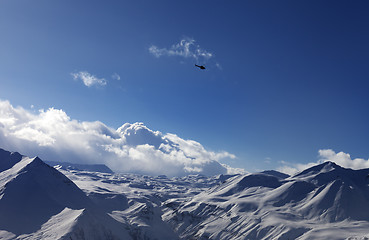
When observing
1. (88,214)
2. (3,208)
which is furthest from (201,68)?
(3,208)

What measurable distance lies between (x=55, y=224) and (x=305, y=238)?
603 feet

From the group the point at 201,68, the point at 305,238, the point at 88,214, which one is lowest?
the point at 88,214

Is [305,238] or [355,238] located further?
[305,238]

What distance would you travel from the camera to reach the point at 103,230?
200 m

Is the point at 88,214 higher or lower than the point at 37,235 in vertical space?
higher

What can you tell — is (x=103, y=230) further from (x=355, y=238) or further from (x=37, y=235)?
(x=355, y=238)

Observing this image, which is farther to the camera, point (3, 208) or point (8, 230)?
point (3, 208)

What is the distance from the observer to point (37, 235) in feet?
579

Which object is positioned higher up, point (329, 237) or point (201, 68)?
point (201, 68)

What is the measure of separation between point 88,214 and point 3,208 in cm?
6473

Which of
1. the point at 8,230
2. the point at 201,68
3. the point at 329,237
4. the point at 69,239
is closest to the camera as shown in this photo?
the point at 201,68

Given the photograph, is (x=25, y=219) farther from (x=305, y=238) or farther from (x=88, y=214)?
(x=305, y=238)

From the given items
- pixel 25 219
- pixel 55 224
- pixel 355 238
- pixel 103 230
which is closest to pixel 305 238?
pixel 355 238

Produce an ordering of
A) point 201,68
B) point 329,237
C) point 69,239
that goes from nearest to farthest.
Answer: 1. point 201,68
2. point 69,239
3. point 329,237
